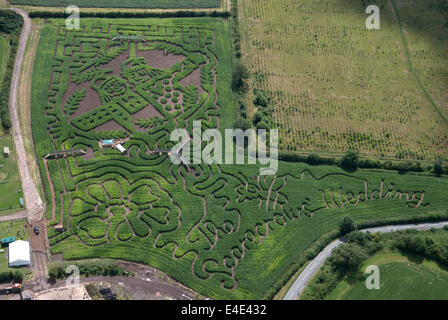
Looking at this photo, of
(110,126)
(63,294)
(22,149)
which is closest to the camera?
(63,294)

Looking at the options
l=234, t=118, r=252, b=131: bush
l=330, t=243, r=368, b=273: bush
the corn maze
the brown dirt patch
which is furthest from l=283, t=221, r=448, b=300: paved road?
the brown dirt patch

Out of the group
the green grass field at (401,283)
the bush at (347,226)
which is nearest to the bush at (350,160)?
the bush at (347,226)

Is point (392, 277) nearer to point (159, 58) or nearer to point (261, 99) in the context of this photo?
point (261, 99)

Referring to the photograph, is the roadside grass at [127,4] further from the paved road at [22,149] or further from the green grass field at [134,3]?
the paved road at [22,149]

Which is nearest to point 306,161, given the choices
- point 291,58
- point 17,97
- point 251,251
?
point 251,251

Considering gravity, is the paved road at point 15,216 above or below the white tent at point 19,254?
above

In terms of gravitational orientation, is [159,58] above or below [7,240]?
above

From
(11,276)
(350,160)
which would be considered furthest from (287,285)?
(11,276)

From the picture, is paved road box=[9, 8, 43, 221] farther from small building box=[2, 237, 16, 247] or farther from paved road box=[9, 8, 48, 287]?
small building box=[2, 237, 16, 247]
